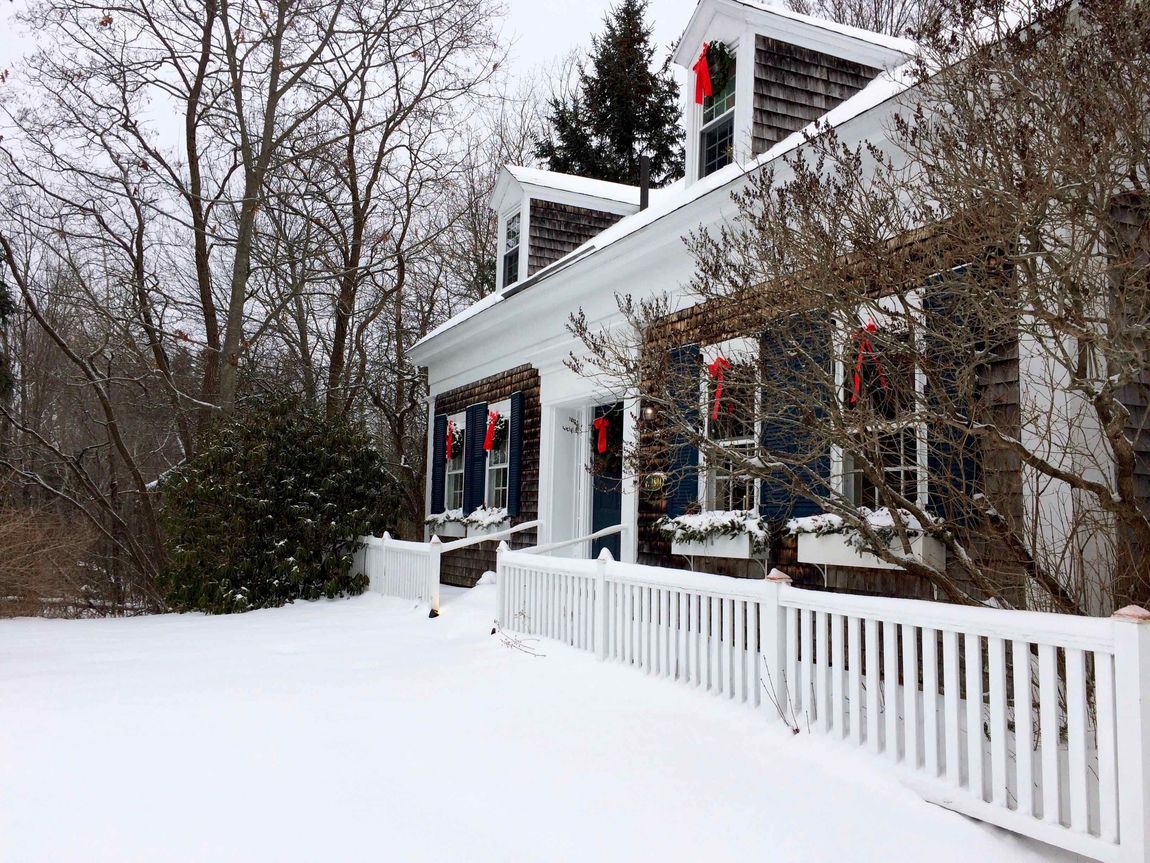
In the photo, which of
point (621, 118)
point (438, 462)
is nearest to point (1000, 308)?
point (438, 462)

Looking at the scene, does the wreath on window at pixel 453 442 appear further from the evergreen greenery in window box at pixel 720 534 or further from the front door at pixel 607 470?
the evergreen greenery in window box at pixel 720 534

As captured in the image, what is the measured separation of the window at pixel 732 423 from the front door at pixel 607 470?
5.49 ft

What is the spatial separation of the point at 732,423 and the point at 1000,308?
362 centimetres

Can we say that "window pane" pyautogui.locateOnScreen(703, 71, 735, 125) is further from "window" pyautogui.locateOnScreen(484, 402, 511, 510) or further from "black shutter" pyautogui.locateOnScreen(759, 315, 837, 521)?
"window" pyautogui.locateOnScreen(484, 402, 511, 510)

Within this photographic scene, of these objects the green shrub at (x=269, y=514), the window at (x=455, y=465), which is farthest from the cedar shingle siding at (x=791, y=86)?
the window at (x=455, y=465)

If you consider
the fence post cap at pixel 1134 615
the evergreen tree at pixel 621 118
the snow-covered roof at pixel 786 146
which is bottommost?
the fence post cap at pixel 1134 615

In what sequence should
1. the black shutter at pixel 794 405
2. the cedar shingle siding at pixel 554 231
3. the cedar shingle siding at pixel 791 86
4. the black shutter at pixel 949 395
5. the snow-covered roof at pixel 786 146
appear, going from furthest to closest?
the cedar shingle siding at pixel 554 231 → the cedar shingle siding at pixel 791 86 → the snow-covered roof at pixel 786 146 → the black shutter at pixel 794 405 → the black shutter at pixel 949 395

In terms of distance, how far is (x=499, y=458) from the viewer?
1220 cm

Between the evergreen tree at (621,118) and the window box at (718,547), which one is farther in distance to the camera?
the evergreen tree at (621,118)

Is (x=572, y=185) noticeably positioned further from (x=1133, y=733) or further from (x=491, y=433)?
(x=1133, y=733)

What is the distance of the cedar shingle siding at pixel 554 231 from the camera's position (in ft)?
42.1

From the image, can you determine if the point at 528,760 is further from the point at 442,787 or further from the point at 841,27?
the point at 841,27

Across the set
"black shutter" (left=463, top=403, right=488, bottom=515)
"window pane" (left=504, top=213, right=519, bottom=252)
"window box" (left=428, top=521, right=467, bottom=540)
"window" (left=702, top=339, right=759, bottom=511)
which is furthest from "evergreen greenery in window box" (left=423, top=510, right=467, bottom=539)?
"window" (left=702, top=339, right=759, bottom=511)

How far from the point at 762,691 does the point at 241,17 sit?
14610 mm
